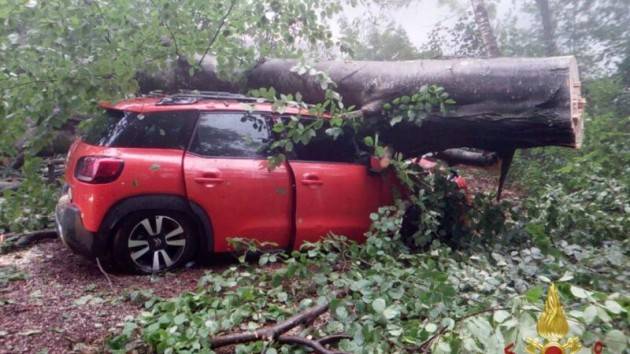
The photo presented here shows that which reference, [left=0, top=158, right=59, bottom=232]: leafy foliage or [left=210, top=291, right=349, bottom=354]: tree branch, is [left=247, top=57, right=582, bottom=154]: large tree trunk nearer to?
[left=210, top=291, right=349, bottom=354]: tree branch

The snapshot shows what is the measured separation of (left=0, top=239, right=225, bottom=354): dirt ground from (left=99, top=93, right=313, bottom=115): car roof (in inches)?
54.5

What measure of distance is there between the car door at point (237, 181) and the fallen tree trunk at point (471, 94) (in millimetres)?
997

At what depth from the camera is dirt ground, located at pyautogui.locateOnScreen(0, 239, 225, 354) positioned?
10.0ft

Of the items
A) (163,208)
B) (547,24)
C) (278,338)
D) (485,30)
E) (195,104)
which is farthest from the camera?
(547,24)

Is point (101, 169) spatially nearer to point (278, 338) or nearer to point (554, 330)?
point (278, 338)

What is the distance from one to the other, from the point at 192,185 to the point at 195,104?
748 mm

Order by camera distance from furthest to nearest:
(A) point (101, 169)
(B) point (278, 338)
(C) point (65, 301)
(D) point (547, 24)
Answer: (D) point (547, 24), (A) point (101, 169), (C) point (65, 301), (B) point (278, 338)

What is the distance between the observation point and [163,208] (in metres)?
4.18

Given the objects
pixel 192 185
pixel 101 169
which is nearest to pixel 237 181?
pixel 192 185

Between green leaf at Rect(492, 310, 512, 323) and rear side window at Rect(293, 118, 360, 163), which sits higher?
rear side window at Rect(293, 118, 360, 163)

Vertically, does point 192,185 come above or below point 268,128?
below

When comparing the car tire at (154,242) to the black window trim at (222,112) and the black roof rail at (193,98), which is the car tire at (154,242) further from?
the black roof rail at (193,98)

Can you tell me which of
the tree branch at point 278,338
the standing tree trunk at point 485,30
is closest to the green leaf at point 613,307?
the tree branch at point 278,338

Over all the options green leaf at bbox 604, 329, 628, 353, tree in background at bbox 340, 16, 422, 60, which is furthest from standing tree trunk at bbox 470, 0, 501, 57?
green leaf at bbox 604, 329, 628, 353
